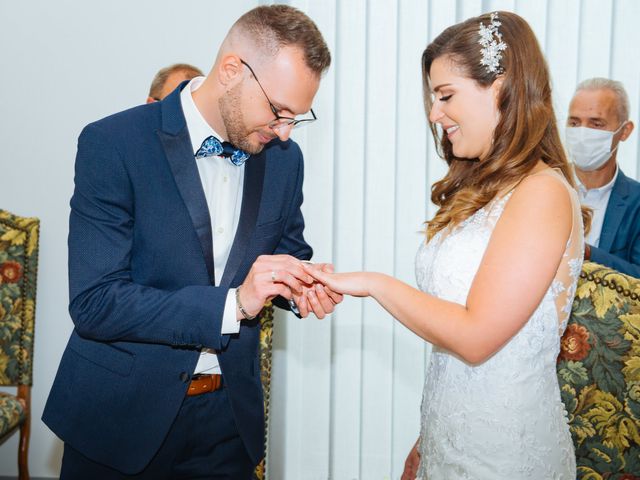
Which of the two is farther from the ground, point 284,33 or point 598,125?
point 284,33

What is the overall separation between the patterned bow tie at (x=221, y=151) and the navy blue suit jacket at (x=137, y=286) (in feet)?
0.21

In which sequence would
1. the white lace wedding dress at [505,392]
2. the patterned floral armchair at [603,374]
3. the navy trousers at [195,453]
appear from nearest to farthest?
the white lace wedding dress at [505,392], the navy trousers at [195,453], the patterned floral armchair at [603,374]

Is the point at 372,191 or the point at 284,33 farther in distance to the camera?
the point at 372,191

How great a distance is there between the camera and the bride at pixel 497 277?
1525 mm

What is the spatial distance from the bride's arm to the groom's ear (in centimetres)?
72

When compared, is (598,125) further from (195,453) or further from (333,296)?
(195,453)

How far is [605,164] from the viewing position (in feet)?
10.5

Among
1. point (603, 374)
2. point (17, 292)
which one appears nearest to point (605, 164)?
point (603, 374)

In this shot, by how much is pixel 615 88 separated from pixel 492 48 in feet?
5.76

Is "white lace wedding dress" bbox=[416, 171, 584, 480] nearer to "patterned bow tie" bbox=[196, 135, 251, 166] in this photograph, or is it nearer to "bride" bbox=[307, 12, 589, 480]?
"bride" bbox=[307, 12, 589, 480]

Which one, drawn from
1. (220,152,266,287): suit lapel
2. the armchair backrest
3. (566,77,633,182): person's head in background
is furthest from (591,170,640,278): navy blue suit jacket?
the armchair backrest


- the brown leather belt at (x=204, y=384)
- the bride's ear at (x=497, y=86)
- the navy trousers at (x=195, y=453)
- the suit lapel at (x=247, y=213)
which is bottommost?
the navy trousers at (x=195, y=453)

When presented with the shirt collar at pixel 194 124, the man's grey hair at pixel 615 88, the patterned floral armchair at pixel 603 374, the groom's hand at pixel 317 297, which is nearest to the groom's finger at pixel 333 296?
the groom's hand at pixel 317 297

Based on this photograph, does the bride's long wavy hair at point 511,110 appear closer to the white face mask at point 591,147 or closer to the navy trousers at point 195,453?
the navy trousers at point 195,453
